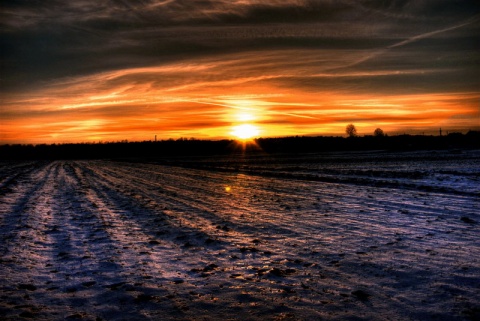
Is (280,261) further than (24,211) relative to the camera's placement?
No

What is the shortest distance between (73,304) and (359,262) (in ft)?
15.8

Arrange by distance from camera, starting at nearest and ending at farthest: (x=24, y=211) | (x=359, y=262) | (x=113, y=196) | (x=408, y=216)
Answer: (x=359, y=262)
(x=408, y=216)
(x=24, y=211)
(x=113, y=196)

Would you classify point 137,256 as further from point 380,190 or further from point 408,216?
point 380,190

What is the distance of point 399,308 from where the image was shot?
5.38 metres

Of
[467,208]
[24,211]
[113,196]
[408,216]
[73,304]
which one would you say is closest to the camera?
[73,304]

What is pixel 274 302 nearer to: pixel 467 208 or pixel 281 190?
pixel 467 208

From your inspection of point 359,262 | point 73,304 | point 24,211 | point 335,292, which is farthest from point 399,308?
point 24,211

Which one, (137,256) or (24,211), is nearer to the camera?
(137,256)

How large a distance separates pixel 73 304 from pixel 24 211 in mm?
10058

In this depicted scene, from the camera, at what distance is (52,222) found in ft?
40.2

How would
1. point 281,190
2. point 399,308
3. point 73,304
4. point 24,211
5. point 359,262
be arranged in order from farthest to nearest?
point 281,190
point 24,211
point 359,262
point 73,304
point 399,308

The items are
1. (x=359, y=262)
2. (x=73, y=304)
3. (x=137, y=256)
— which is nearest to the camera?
(x=73, y=304)

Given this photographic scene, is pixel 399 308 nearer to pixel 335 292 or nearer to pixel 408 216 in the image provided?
pixel 335 292

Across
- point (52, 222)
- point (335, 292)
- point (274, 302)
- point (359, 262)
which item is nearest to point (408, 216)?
point (359, 262)
